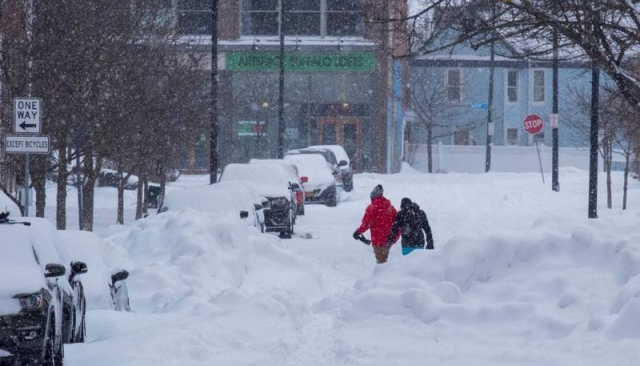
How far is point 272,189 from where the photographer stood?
86.6ft

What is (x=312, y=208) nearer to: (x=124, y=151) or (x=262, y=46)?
(x=124, y=151)

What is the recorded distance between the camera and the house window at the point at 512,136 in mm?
65062

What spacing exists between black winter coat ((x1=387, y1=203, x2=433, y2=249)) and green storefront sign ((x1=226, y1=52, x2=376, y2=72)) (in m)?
34.9

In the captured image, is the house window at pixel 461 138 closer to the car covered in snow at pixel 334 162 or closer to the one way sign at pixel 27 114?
the car covered in snow at pixel 334 162

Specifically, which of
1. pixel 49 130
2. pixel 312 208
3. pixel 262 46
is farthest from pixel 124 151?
pixel 262 46

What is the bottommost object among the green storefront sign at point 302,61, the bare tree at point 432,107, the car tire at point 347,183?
the car tire at point 347,183

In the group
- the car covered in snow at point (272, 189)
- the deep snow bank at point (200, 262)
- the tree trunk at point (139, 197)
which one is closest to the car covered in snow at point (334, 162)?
the tree trunk at point (139, 197)

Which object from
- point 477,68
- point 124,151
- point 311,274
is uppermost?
point 477,68

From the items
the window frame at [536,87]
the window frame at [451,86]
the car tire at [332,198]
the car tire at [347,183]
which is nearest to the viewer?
the car tire at [332,198]

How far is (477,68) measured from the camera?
63.2 metres

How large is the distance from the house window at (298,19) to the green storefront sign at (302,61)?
1.09 metres

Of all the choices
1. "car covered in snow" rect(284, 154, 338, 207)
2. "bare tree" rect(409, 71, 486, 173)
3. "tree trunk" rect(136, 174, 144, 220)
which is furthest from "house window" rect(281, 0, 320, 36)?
"tree trunk" rect(136, 174, 144, 220)

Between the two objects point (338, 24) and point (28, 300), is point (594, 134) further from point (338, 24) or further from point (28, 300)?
point (338, 24)

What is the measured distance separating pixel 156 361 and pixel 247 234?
9.97 meters
